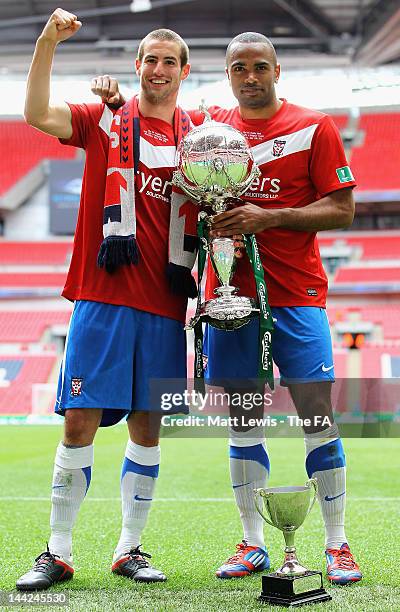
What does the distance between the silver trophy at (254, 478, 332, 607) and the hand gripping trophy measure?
1.04 ft

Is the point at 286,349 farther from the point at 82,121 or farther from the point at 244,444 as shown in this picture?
the point at 82,121

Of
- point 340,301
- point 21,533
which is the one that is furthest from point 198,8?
point 21,533

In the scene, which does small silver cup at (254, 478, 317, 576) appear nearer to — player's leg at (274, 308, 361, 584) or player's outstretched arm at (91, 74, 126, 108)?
player's leg at (274, 308, 361, 584)

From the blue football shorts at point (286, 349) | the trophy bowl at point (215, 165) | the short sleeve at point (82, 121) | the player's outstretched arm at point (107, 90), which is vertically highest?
the player's outstretched arm at point (107, 90)

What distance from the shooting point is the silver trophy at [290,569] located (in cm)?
222

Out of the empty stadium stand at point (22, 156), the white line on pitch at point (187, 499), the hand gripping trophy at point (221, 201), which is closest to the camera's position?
the hand gripping trophy at point (221, 201)

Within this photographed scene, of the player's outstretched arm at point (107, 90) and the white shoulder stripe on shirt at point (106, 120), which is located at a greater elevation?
the player's outstretched arm at point (107, 90)

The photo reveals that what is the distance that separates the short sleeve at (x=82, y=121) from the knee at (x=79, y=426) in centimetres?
86

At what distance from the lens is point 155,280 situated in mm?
2609

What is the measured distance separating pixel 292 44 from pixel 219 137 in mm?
20615

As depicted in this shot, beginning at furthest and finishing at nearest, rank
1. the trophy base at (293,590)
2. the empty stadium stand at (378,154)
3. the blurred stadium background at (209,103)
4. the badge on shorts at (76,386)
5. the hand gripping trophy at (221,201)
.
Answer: the empty stadium stand at (378,154)
the blurred stadium background at (209,103)
the badge on shorts at (76,386)
the hand gripping trophy at (221,201)
the trophy base at (293,590)

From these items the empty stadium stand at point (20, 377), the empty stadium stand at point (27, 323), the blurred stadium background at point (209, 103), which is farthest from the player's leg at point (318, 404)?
the empty stadium stand at point (27, 323)

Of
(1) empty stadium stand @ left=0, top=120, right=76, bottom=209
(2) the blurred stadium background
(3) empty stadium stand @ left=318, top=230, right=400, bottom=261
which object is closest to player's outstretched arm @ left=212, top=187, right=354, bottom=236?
(2) the blurred stadium background

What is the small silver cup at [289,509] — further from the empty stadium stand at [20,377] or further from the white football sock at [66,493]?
the empty stadium stand at [20,377]
